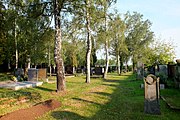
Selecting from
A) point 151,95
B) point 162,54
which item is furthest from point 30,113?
point 162,54

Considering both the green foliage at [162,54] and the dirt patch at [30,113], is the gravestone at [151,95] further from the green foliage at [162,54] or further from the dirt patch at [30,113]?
the green foliage at [162,54]

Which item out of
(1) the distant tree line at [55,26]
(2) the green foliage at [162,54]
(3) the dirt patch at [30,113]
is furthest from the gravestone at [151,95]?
(2) the green foliage at [162,54]

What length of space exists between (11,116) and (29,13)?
10.4 meters

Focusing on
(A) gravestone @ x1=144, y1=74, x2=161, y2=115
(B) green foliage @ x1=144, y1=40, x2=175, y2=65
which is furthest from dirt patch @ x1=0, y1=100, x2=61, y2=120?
(B) green foliage @ x1=144, y1=40, x2=175, y2=65

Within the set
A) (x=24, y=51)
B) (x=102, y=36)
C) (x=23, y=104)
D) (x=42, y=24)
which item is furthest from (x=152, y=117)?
(x=24, y=51)

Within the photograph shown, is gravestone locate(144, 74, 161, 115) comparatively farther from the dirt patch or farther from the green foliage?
the green foliage

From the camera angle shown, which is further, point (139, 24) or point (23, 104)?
point (139, 24)

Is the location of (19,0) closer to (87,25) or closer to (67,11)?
(67,11)

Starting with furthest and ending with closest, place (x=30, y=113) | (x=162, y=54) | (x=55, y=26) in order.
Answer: (x=162, y=54) < (x=55, y=26) < (x=30, y=113)

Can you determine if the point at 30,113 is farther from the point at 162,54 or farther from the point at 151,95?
the point at 162,54

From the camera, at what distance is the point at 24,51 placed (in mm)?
37531

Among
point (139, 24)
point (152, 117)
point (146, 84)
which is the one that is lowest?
point (152, 117)

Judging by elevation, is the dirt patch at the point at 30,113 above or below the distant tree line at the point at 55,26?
below

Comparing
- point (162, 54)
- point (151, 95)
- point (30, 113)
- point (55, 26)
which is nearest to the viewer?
point (30, 113)
